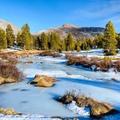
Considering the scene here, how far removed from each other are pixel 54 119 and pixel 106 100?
20.3ft

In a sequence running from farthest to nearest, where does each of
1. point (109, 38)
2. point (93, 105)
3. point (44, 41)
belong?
point (44, 41) < point (109, 38) < point (93, 105)

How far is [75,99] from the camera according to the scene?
64.0 feet

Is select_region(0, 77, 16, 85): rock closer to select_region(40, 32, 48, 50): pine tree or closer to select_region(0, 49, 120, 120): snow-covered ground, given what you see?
select_region(0, 49, 120, 120): snow-covered ground

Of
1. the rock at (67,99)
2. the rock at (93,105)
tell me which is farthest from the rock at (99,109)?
the rock at (67,99)

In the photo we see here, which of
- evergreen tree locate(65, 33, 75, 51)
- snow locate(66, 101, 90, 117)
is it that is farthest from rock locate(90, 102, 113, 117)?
evergreen tree locate(65, 33, 75, 51)

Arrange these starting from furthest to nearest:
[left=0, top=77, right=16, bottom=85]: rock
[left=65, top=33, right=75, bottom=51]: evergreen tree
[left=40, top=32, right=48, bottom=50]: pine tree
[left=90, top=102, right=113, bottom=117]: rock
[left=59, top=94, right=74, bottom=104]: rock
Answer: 1. [left=65, top=33, right=75, bottom=51]: evergreen tree
2. [left=40, top=32, right=48, bottom=50]: pine tree
3. [left=0, top=77, right=16, bottom=85]: rock
4. [left=59, top=94, right=74, bottom=104]: rock
5. [left=90, top=102, right=113, bottom=117]: rock

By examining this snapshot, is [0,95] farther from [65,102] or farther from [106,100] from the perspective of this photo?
[106,100]

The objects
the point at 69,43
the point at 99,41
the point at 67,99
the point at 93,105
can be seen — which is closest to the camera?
the point at 93,105

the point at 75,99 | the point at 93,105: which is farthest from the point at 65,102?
the point at 93,105

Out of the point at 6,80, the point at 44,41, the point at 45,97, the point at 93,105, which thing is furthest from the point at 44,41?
the point at 93,105

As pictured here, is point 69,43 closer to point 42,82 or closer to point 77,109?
point 42,82

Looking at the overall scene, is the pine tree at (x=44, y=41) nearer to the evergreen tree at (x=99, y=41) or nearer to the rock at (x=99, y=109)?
the evergreen tree at (x=99, y=41)

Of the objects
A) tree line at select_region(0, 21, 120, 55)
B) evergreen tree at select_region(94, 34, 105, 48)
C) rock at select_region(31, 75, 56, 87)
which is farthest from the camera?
evergreen tree at select_region(94, 34, 105, 48)

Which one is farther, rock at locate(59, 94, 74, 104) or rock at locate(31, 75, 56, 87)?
rock at locate(31, 75, 56, 87)
